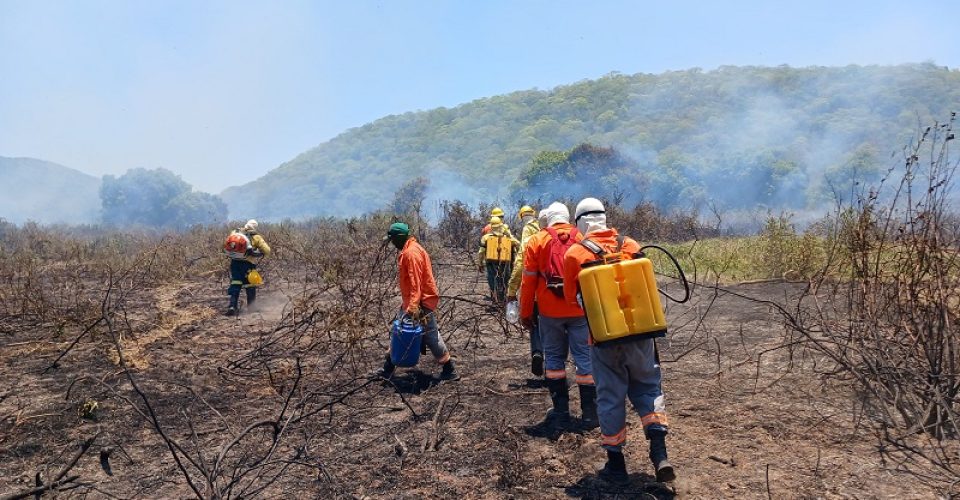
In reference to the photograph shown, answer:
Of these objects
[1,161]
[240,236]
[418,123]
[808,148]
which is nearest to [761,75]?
[808,148]

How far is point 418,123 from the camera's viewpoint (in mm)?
110875

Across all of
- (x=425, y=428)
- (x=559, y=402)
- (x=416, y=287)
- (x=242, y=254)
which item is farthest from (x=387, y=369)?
(x=242, y=254)

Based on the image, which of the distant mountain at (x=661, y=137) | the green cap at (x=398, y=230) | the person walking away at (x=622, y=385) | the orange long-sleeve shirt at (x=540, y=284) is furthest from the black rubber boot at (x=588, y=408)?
the distant mountain at (x=661, y=137)

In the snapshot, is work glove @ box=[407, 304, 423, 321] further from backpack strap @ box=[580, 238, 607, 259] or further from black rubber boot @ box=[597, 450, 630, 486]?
black rubber boot @ box=[597, 450, 630, 486]

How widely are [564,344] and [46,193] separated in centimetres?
10892

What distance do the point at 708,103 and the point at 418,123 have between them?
183 ft

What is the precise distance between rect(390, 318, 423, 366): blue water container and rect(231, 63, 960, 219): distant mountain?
2413 centimetres

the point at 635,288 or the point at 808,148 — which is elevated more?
the point at 808,148

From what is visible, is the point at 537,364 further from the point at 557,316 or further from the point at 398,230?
the point at 398,230

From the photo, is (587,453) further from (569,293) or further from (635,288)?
(635,288)

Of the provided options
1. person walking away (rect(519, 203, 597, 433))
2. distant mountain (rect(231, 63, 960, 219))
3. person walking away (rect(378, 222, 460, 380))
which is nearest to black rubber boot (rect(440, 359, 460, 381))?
person walking away (rect(378, 222, 460, 380))

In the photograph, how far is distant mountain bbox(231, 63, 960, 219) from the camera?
3959 cm

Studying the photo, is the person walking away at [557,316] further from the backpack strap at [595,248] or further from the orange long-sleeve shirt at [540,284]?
the backpack strap at [595,248]

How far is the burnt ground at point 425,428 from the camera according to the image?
11.5ft
